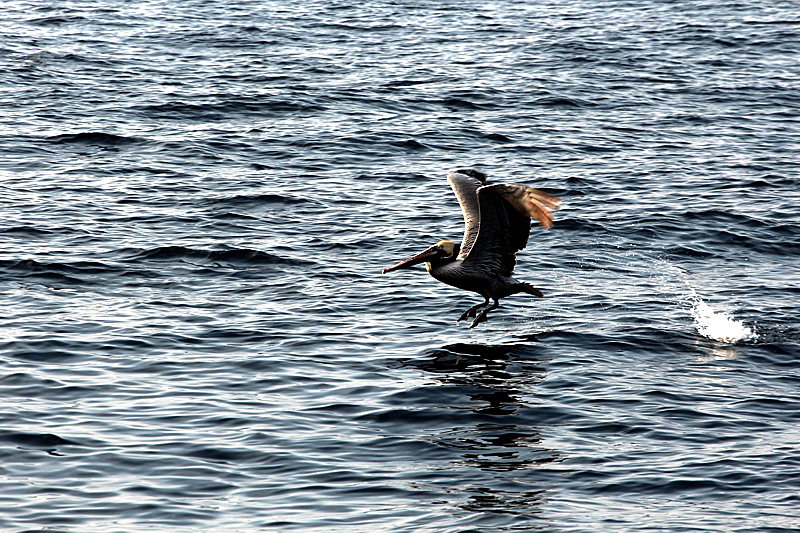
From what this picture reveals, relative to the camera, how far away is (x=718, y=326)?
15875 millimetres

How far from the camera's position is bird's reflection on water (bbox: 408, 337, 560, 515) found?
1117 centimetres

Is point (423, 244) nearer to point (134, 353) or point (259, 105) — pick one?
point (134, 353)

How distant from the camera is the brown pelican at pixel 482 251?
14477 mm

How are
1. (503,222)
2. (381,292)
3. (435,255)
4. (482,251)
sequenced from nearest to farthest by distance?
(503,222)
(482,251)
(435,255)
(381,292)

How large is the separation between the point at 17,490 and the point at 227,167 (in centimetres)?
1273

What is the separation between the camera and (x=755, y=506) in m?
11.1

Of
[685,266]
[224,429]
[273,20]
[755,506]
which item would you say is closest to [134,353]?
[224,429]

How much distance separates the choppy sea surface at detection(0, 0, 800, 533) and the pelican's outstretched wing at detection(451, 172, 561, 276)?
1.26 m

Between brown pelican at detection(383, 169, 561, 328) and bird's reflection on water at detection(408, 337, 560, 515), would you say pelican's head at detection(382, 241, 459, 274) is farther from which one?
bird's reflection on water at detection(408, 337, 560, 515)

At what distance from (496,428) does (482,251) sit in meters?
3.05

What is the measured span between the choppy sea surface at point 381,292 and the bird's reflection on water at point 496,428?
0.14ft

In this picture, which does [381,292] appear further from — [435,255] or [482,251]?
[482,251]

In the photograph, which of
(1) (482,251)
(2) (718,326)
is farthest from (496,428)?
(2) (718,326)

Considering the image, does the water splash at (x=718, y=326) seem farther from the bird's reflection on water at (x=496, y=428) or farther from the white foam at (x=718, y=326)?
the bird's reflection on water at (x=496, y=428)
